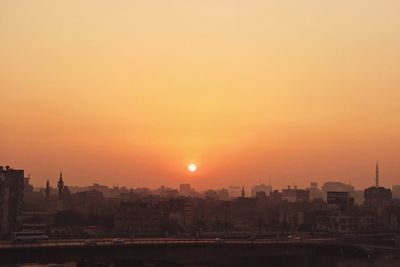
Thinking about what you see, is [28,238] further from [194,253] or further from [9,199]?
[9,199]

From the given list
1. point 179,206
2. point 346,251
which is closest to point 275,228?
point 179,206

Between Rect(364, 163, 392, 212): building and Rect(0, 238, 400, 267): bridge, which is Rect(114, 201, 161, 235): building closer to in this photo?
Rect(0, 238, 400, 267): bridge

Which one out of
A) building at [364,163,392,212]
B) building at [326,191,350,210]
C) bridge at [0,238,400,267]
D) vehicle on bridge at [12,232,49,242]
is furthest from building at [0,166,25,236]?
building at [364,163,392,212]

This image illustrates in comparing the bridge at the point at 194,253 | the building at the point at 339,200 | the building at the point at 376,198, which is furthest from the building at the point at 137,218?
the building at the point at 376,198

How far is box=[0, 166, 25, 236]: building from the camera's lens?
362 ft

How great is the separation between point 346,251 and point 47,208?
116 meters

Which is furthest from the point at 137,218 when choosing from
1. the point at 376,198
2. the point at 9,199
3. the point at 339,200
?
the point at 376,198

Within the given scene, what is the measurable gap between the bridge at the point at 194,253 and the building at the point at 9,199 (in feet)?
129

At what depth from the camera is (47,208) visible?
183625mm

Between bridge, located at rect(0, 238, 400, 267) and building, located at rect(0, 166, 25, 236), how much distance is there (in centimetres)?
3941

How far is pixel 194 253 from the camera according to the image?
67.8 m

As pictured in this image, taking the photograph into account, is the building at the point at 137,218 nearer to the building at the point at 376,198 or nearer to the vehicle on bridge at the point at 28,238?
the vehicle on bridge at the point at 28,238

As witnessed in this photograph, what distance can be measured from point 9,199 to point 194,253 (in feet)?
182

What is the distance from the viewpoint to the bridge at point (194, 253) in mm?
56312
